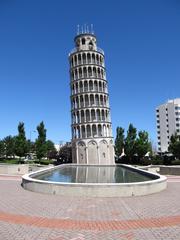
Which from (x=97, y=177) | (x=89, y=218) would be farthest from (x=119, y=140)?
(x=89, y=218)

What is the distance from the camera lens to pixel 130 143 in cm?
6356

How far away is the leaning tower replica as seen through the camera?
60.4 metres

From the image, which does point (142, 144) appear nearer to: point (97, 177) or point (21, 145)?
point (21, 145)

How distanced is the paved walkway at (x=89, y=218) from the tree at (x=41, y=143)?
45.3 m

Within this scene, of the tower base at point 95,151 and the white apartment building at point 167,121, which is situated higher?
the white apartment building at point 167,121

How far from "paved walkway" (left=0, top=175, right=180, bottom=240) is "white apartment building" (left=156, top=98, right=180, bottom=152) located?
118m

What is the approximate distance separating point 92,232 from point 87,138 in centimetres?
5052

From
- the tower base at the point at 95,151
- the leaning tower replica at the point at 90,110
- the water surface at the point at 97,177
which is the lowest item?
the water surface at the point at 97,177

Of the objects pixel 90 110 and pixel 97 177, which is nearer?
pixel 97 177

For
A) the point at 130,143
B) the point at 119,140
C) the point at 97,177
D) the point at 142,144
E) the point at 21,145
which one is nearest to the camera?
the point at 97,177

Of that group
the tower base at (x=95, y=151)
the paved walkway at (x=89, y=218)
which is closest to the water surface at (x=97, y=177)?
the paved walkway at (x=89, y=218)

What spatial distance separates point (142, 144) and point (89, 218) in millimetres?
49939

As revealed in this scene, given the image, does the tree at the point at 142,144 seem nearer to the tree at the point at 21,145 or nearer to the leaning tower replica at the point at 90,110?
the leaning tower replica at the point at 90,110

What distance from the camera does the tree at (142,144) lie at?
196 ft
